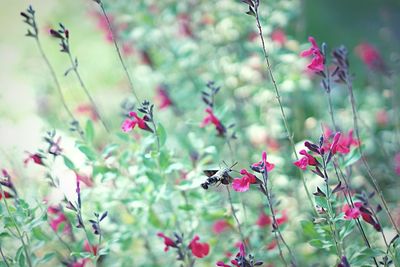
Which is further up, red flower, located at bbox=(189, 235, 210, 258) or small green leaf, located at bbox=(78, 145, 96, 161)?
small green leaf, located at bbox=(78, 145, 96, 161)

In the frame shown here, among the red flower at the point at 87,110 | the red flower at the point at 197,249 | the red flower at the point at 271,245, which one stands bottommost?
the red flower at the point at 197,249

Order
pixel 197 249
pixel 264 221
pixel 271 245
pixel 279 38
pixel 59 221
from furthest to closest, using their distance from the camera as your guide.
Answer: pixel 279 38 < pixel 264 221 < pixel 271 245 < pixel 59 221 < pixel 197 249

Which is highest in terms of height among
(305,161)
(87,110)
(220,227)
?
(87,110)

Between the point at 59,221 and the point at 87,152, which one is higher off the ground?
the point at 87,152

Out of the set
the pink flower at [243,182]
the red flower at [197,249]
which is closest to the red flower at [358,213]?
the pink flower at [243,182]

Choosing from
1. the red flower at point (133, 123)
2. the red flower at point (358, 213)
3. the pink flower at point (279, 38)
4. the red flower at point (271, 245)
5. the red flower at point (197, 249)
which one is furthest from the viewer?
the pink flower at point (279, 38)

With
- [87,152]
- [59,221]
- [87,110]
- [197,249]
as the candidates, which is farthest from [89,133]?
[87,110]

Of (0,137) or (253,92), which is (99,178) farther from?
(0,137)

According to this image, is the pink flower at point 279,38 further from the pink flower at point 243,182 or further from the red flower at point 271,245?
the pink flower at point 243,182

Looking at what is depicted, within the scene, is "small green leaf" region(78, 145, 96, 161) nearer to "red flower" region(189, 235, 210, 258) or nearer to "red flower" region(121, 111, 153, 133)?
"red flower" region(121, 111, 153, 133)

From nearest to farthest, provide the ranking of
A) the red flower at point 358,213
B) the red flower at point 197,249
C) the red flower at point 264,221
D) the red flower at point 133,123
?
the red flower at point 358,213
the red flower at point 133,123
the red flower at point 197,249
the red flower at point 264,221

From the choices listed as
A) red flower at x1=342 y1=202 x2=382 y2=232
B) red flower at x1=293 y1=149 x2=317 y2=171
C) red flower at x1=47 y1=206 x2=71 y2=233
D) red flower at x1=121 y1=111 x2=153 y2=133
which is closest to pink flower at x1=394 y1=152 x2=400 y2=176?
red flower at x1=342 y1=202 x2=382 y2=232

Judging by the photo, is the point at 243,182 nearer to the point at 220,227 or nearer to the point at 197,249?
the point at 197,249

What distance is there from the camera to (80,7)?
174 inches
